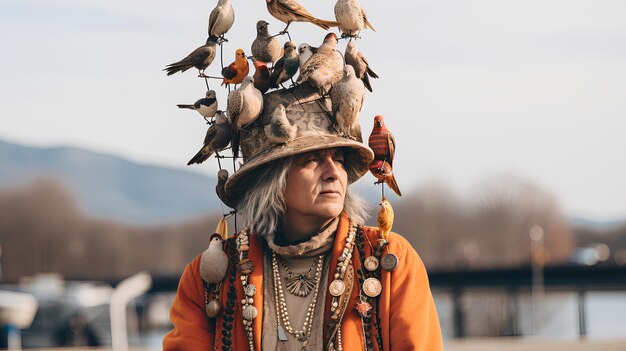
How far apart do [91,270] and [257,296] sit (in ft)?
402

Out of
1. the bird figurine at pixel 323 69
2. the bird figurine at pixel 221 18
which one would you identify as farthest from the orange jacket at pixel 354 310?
the bird figurine at pixel 221 18

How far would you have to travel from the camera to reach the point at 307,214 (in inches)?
231

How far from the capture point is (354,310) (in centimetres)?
578

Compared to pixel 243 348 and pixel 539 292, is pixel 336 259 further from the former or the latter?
pixel 539 292

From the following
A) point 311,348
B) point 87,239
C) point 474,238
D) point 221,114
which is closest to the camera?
point 311,348

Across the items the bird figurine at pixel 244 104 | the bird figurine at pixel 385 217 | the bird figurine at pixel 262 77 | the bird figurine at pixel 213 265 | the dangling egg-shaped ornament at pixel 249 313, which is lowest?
the dangling egg-shaped ornament at pixel 249 313

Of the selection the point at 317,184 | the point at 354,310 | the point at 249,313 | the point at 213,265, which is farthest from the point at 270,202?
the point at 354,310

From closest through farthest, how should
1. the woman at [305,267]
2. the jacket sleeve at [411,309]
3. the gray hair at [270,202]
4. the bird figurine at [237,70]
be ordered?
1. the jacket sleeve at [411,309]
2. the woman at [305,267]
3. the gray hair at [270,202]
4. the bird figurine at [237,70]

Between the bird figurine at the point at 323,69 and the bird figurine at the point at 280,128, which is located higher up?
the bird figurine at the point at 323,69

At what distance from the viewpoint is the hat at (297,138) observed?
579 centimetres

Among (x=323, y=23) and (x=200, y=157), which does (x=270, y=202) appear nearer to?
(x=200, y=157)

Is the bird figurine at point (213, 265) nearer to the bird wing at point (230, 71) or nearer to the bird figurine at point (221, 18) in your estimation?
the bird wing at point (230, 71)

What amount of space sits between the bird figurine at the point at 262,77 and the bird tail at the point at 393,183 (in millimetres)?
666

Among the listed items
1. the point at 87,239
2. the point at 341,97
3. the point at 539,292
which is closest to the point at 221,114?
the point at 341,97
